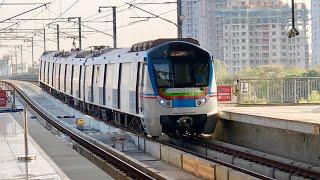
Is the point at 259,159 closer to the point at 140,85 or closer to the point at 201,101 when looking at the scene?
the point at 201,101

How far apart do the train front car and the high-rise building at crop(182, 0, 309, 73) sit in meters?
59.9

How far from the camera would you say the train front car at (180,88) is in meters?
20.2

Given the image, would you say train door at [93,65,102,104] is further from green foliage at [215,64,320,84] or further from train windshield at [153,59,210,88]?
train windshield at [153,59,210,88]

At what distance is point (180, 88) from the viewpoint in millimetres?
20250

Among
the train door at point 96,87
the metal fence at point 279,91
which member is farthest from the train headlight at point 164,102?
the train door at point 96,87

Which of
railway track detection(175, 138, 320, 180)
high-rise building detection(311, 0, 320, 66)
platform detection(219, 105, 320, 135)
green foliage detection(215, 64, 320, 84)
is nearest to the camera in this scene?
railway track detection(175, 138, 320, 180)

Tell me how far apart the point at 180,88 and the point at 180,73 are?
1.70ft

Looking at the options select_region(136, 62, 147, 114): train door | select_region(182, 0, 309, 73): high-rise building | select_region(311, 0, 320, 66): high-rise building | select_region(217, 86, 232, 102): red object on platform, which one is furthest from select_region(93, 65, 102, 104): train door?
select_region(311, 0, 320, 66): high-rise building

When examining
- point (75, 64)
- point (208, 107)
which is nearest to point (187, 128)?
point (208, 107)

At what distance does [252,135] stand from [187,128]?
2120 millimetres

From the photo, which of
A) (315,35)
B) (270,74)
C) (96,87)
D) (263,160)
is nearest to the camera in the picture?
(263,160)

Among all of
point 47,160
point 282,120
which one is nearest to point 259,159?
point 282,120

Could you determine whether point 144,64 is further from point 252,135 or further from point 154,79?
point 252,135

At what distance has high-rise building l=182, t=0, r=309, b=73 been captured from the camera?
8269cm
